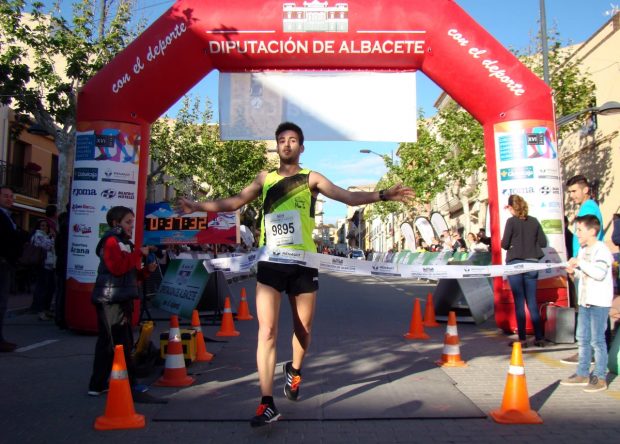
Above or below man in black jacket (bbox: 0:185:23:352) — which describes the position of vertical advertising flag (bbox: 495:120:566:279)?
above

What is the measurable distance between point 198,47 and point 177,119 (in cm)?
2118

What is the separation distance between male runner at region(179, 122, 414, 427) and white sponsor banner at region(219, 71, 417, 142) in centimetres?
458

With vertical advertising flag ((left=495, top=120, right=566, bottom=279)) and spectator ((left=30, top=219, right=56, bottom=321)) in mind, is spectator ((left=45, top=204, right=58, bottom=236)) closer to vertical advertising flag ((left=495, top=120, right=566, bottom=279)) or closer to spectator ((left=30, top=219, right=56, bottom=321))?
spectator ((left=30, top=219, right=56, bottom=321))

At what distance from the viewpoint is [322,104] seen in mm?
9336

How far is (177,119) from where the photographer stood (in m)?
29.1

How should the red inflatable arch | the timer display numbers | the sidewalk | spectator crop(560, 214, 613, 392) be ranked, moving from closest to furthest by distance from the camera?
1. spectator crop(560, 214, 613, 392)
2. the red inflatable arch
3. the sidewalk
4. the timer display numbers

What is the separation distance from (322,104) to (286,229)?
5.18 metres

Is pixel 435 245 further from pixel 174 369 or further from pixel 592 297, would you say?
pixel 174 369

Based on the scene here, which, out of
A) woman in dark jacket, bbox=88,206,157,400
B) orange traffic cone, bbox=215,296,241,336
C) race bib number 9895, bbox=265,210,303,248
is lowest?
orange traffic cone, bbox=215,296,241,336

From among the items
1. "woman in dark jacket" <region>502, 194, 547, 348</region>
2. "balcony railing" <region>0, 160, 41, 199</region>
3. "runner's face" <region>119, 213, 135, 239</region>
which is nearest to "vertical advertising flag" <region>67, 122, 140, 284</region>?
"runner's face" <region>119, 213, 135, 239</region>

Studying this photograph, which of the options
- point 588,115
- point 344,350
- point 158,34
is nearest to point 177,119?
point 588,115

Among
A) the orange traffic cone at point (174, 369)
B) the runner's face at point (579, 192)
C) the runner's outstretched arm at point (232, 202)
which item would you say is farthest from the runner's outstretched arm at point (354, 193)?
the runner's face at point (579, 192)

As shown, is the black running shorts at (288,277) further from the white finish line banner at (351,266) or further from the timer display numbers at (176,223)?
the timer display numbers at (176,223)

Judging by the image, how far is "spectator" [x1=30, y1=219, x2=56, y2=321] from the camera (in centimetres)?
1042
